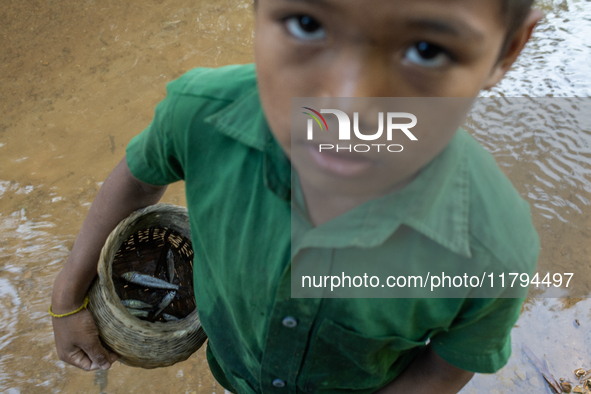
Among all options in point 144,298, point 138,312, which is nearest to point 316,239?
point 138,312

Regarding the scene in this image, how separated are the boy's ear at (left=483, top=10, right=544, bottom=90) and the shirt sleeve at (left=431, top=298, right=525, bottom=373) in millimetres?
337

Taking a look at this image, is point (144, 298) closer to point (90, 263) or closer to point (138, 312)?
point (138, 312)

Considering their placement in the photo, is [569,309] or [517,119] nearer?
[569,309]

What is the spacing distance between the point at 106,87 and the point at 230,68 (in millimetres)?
1909

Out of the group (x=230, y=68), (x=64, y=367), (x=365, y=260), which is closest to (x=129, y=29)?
(x=64, y=367)

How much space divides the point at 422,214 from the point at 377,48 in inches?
11.5

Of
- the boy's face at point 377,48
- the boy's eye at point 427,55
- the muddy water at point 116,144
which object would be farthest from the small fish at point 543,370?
the boy's eye at point 427,55

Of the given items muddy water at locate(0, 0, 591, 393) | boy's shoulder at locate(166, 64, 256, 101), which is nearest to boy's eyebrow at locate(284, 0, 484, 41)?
boy's shoulder at locate(166, 64, 256, 101)

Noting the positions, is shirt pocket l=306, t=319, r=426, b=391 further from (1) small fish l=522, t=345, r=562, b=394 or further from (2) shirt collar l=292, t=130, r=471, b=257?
(1) small fish l=522, t=345, r=562, b=394

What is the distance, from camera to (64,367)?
1777mm

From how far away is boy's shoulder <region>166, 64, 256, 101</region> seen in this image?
2.55 ft

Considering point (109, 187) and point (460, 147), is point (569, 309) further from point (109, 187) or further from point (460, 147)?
point (109, 187)

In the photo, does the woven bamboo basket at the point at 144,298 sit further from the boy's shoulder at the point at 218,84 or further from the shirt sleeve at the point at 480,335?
the shirt sleeve at the point at 480,335

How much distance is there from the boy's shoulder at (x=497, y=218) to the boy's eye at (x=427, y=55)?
11.5 inches
